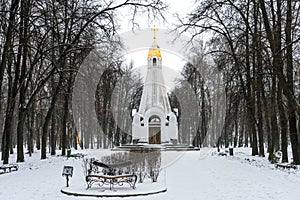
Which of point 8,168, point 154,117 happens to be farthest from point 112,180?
point 154,117

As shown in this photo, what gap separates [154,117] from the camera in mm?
43062

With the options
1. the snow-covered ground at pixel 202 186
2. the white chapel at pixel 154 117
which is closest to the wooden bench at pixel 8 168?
the snow-covered ground at pixel 202 186

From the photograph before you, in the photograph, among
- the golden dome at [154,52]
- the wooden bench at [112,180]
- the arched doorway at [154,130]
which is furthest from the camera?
the golden dome at [154,52]

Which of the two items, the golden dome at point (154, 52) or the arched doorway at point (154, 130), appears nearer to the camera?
the arched doorway at point (154, 130)

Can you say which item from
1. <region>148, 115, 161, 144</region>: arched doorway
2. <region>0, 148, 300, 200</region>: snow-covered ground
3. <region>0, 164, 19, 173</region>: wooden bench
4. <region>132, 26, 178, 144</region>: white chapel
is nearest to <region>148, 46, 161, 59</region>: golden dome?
<region>132, 26, 178, 144</region>: white chapel

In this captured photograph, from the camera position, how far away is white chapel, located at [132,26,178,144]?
4169cm

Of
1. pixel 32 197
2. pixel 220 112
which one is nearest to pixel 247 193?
pixel 32 197

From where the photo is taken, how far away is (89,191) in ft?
33.9

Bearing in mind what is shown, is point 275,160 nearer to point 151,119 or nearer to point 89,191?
point 89,191

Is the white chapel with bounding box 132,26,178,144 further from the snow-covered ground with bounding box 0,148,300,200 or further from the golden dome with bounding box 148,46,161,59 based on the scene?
the snow-covered ground with bounding box 0,148,300,200

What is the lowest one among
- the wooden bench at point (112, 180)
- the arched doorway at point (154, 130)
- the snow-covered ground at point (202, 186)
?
the snow-covered ground at point (202, 186)

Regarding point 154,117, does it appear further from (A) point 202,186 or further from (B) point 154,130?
(A) point 202,186

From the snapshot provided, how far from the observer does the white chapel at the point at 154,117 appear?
41.7 meters

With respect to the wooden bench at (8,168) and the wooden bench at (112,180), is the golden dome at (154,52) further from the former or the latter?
the wooden bench at (112,180)
